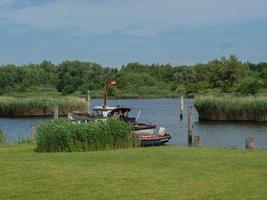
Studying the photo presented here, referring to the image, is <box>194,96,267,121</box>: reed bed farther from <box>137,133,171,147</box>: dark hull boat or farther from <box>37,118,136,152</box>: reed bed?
<box>37,118,136,152</box>: reed bed

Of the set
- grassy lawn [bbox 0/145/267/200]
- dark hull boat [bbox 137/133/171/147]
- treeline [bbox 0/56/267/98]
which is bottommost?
dark hull boat [bbox 137/133/171/147]

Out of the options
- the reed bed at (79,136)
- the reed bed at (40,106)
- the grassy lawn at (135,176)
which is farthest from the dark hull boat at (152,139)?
the reed bed at (40,106)

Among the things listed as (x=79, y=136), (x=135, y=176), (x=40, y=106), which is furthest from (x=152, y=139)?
(x=40, y=106)

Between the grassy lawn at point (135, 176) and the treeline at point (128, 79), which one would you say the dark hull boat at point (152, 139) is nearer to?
the grassy lawn at point (135, 176)

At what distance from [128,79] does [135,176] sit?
471 feet

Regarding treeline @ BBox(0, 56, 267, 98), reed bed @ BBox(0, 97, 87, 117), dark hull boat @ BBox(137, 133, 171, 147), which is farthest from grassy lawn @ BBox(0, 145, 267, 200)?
treeline @ BBox(0, 56, 267, 98)

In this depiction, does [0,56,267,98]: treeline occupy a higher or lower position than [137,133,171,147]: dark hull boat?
higher

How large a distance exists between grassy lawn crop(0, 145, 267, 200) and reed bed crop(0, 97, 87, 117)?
173ft

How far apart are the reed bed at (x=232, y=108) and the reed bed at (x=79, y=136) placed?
33.4 meters

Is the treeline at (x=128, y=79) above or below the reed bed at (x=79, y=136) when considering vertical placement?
above

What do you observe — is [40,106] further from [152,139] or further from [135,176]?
[135,176]

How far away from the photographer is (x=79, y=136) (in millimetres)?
25938

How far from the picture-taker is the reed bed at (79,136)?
1010 inches

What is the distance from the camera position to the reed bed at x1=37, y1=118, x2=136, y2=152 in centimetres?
2566
